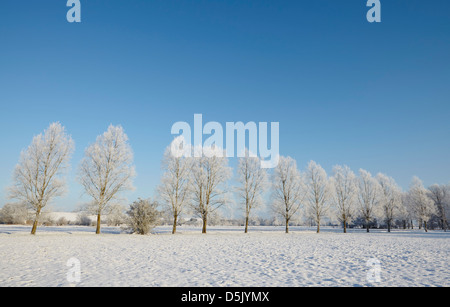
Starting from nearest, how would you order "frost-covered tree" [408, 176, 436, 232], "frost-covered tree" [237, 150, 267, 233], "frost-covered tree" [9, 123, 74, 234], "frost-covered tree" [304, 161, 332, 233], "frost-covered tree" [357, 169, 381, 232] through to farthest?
"frost-covered tree" [9, 123, 74, 234], "frost-covered tree" [237, 150, 267, 233], "frost-covered tree" [304, 161, 332, 233], "frost-covered tree" [357, 169, 381, 232], "frost-covered tree" [408, 176, 436, 232]

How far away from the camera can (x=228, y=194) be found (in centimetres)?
2770

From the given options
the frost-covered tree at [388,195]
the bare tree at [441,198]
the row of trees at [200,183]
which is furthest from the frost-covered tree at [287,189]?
the bare tree at [441,198]

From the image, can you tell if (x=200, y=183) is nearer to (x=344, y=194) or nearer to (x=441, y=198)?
(x=344, y=194)

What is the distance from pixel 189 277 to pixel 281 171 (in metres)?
30.4

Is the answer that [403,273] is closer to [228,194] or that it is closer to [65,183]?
[228,194]

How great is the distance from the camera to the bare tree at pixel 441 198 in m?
54.1

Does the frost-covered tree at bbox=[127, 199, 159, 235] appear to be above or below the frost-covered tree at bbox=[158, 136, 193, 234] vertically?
below

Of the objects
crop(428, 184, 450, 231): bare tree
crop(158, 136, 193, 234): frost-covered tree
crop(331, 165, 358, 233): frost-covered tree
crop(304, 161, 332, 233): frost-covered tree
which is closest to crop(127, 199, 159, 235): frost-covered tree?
crop(158, 136, 193, 234): frost-covered tree

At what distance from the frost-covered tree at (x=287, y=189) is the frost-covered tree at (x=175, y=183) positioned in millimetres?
14937

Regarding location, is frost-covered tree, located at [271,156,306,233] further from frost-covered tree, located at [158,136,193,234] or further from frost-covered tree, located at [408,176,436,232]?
frost-covered tree, located at [408,176,436,232]

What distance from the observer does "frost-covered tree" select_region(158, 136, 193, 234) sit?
26812 millimetres

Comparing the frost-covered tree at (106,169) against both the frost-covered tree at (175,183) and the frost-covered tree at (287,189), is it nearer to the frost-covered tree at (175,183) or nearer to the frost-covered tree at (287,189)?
the frost-covered tree at (175,183)

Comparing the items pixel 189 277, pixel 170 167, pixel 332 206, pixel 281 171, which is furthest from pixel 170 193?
pixel 332 206

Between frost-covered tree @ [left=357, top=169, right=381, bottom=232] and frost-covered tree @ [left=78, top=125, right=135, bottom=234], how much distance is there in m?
43.0
